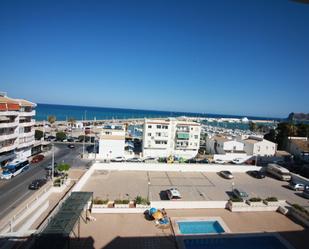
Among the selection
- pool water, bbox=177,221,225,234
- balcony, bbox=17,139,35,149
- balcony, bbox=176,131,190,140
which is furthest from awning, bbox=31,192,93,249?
balcony, bbox=176,131,190,140

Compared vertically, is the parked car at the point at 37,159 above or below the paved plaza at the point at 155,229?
above

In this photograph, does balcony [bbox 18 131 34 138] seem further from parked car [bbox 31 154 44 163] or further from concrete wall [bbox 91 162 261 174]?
concrete wall [bbox 91 162 261 174]

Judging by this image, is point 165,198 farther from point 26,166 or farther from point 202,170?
point 26,166

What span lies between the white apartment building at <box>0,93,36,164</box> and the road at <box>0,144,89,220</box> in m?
3.78

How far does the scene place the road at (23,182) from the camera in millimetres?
21006

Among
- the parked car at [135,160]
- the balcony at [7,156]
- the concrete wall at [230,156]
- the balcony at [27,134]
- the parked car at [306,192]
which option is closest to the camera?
the parked car at [306,192]

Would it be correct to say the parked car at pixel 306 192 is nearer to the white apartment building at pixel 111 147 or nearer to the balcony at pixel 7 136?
the white apartment building at pixel 111 147

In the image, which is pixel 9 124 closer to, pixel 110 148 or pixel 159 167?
pixel 110 148

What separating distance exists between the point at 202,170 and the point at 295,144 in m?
26.6

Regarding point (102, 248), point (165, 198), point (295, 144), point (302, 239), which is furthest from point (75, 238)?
point (295, 144)

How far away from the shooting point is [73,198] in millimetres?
17438

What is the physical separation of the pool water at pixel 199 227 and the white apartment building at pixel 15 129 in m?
28.1

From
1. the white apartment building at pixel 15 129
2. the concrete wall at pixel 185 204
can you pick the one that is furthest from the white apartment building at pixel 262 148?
the white apartment building at pixel 15 129

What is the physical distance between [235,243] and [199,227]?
302cm
